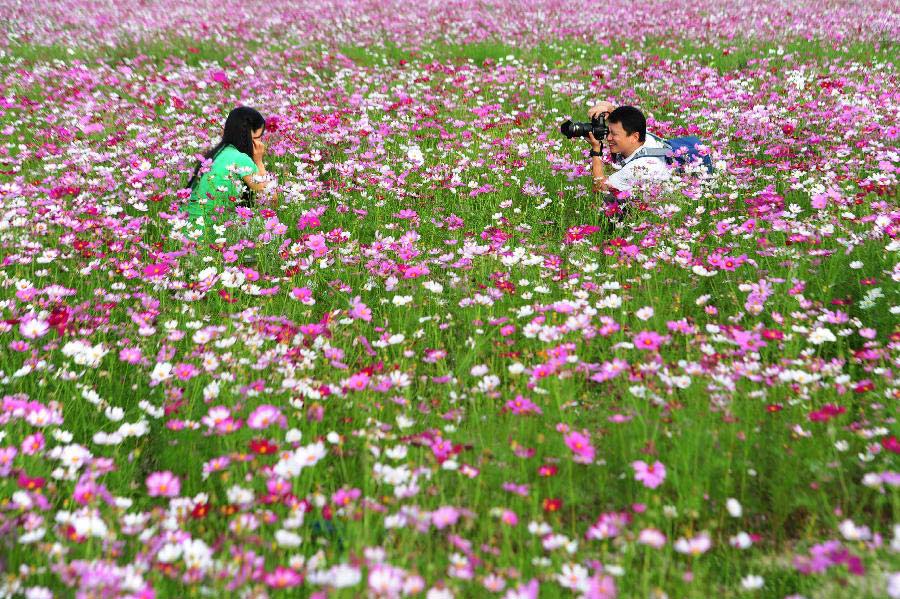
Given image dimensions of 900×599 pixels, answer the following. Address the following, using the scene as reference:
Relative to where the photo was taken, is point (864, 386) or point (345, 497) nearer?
point (345, 497)

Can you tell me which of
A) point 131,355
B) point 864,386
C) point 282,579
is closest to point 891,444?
point 864,386

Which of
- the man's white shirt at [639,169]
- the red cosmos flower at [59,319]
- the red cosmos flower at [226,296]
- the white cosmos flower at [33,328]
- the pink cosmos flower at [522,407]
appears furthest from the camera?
the man's white shirt at [639,169]

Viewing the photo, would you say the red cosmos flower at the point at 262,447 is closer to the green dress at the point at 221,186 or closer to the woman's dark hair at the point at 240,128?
the green dress at the point at 221,186

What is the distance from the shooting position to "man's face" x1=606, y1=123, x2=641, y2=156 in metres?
5.92

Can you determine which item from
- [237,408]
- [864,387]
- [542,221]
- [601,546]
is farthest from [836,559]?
[542,221]

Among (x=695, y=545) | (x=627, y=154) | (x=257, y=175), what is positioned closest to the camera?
(x=695, y=545)

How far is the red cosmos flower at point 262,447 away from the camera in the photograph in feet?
7.98

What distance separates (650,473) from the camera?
2.27m

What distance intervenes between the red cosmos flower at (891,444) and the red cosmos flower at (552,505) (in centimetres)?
120

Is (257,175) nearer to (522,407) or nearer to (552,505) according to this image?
(522,407)

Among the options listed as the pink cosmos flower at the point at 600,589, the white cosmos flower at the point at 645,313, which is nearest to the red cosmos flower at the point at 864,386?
the white cosmos flower at the point at 645,313

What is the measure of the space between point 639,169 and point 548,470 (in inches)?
151

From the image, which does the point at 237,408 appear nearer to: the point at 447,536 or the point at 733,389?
the point at 447,536

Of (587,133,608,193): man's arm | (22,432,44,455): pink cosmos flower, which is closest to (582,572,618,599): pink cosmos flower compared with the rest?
(22,432,44,455): pink cosmos flower
